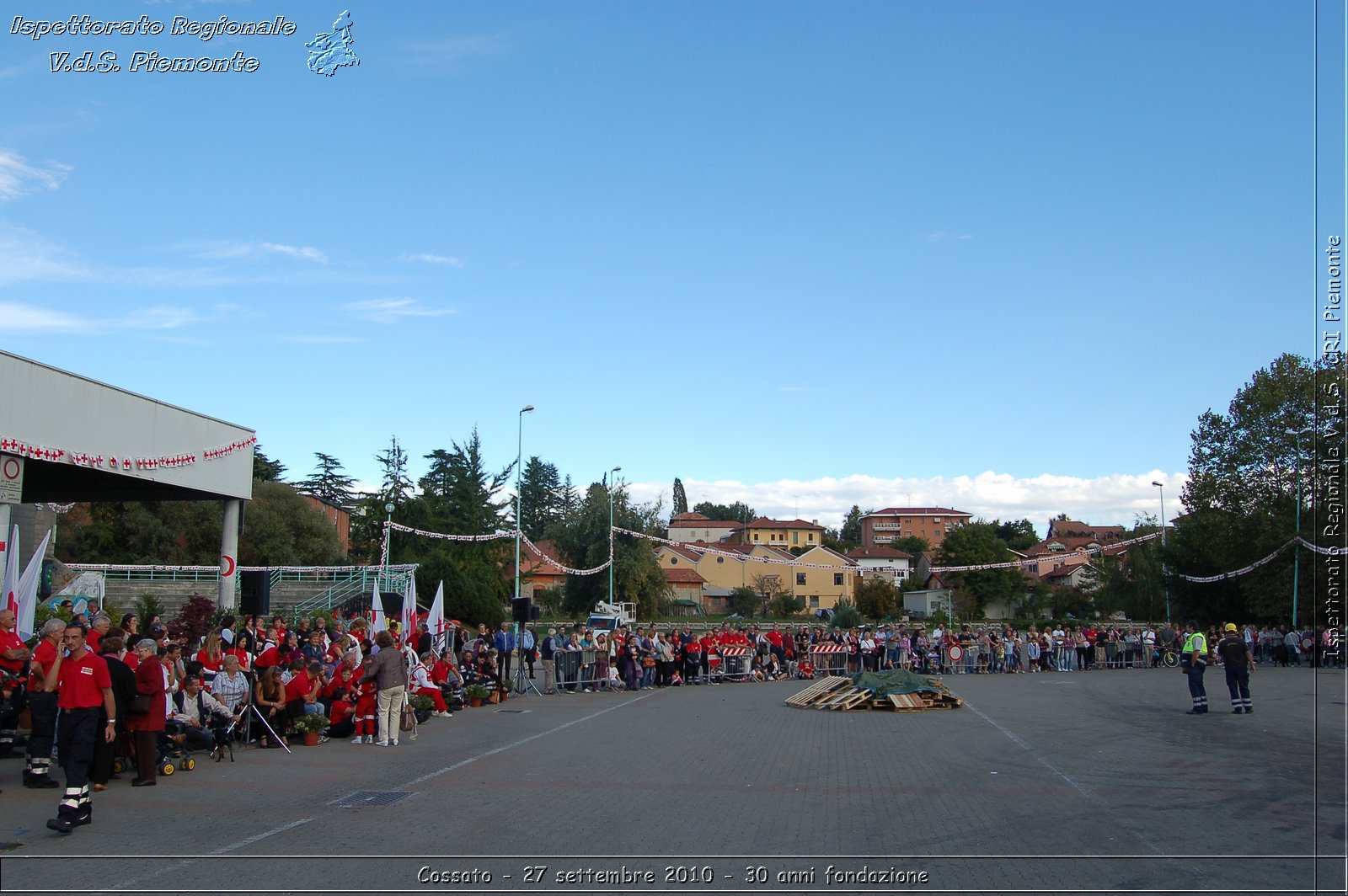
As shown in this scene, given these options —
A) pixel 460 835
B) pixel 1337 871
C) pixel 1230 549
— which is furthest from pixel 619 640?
pixel 1230 549

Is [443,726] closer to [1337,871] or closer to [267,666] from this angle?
[267,666]

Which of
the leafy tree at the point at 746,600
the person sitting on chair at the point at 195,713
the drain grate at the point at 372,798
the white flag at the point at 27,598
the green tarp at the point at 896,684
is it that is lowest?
the leafy tree at the point at 746,600

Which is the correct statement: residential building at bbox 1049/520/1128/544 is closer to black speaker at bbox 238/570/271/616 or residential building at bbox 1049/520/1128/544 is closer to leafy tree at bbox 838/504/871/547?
leafy tree at bbox 838/504/871/547

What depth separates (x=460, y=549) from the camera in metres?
63.9

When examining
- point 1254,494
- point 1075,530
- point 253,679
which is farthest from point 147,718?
point 1075,530

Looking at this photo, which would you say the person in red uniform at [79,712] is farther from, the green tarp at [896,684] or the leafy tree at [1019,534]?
the leafy tree at [1019,534]

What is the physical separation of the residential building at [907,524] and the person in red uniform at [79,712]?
140468 millimetres

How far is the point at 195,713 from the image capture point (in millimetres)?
13836

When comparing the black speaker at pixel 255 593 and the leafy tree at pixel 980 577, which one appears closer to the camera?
the black speaker at pixel 255 593

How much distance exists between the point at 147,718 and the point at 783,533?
12153cm

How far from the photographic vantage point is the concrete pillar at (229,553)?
28219 millimetres

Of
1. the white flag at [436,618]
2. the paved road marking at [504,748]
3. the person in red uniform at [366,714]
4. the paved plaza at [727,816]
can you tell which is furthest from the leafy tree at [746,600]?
the person in red uniform at [366,714]

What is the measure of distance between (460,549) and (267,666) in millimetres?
48642

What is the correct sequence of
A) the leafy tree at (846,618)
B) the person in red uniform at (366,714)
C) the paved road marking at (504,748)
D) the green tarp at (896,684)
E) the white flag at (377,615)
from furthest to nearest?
the leafy tree at (846,618) → the green tarp at (896,684) → the white flag at (377,615) → the person in red uniform at (366,714) → the paved road marking at (504,748)
